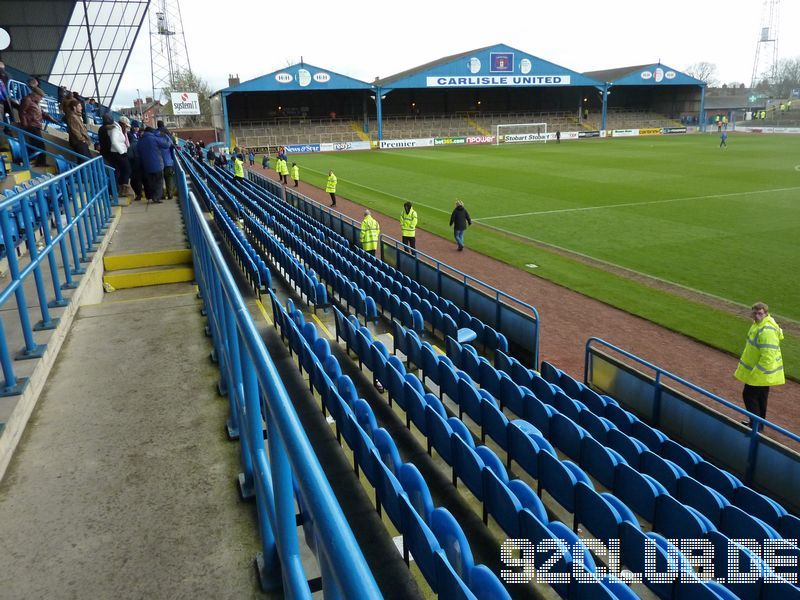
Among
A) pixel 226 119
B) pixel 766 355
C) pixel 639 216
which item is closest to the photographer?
pixel 766 355

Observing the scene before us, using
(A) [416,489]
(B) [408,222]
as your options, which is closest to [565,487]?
(A) [416,489]

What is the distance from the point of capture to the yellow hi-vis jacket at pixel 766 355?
7211 mm

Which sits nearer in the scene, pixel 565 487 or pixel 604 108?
pixel 565 487

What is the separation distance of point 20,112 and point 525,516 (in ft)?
49.4

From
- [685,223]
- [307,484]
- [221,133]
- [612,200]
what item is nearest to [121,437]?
[307,484]

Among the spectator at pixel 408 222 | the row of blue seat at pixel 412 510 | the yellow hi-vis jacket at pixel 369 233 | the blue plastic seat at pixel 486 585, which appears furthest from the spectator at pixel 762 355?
the spectator at pixel 408 222

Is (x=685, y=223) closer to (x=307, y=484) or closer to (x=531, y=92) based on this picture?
(x=307, y=484)

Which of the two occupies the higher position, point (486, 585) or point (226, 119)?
point (226, 119)

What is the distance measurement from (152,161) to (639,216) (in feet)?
55.1

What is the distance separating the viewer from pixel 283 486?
194cm

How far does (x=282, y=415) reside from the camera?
5.26 ft

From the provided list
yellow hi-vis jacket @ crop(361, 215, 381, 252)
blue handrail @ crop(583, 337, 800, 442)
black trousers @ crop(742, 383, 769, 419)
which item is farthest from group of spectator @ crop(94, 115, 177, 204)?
black trousers @ crop(742, 383, 769, 419)

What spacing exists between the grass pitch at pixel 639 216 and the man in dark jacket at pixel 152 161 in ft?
27.2

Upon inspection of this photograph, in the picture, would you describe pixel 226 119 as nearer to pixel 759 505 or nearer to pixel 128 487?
pixel 759 505
